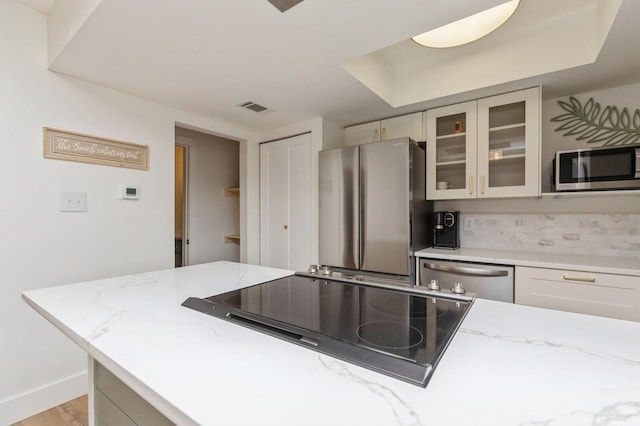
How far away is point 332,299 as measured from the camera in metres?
1.05

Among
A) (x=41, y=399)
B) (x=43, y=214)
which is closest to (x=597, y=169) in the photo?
(x=43, y=214)

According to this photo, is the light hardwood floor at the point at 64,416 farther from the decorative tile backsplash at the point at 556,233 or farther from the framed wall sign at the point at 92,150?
the decorative tile backsplash at the point at 556,233

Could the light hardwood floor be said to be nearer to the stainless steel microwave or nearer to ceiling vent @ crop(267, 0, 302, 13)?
ceiling vent @ crop(267, 0, 302, 13)

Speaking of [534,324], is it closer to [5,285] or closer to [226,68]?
[226,68]

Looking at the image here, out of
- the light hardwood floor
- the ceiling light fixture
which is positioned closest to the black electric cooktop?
the ceiling light fixture

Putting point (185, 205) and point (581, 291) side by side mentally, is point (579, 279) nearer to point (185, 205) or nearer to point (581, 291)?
point (581, 291)

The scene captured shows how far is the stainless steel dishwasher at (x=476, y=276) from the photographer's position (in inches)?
77.4

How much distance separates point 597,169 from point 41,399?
12.4 feet

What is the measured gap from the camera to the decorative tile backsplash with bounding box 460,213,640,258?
6.75ft

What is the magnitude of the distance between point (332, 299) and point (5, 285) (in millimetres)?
2020

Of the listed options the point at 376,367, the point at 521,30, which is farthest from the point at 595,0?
the point at 376,367

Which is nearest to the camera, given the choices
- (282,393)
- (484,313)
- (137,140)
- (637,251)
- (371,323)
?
(282,393)

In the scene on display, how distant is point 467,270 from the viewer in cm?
209

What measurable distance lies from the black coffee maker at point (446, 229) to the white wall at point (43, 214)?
8.04ft
